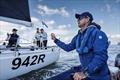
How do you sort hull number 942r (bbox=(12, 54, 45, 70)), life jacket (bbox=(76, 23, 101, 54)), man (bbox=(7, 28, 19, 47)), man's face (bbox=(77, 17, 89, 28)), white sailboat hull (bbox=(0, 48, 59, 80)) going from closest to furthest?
life jacket (bbox=(76, 23, 101, 54)) < man's face (bbox=(77, 17, 89, 28)) < white sailboat hull (bbox=(0, 48, 59, 80)) < hull number 942r (bbox=(12, 54, 45, 70)) < man (bbox=(7, 28, 19, 47))

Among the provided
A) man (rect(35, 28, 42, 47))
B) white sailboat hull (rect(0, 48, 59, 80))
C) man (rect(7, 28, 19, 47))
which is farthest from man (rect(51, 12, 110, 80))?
man (rect(35, 28, 42, 47))

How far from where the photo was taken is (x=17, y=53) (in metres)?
12.3

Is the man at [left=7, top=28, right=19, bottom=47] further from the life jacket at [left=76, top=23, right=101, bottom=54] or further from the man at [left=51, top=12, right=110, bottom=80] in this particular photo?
the life jacket at [left=76, top=23, right=101, bottom=54]

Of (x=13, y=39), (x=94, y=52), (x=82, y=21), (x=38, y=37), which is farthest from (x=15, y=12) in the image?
(x=94, y=52)

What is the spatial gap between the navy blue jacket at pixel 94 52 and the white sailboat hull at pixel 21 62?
8415 millimetres

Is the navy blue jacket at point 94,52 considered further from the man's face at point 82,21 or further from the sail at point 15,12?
the sail at point 15,12

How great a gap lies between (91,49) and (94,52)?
107 mm

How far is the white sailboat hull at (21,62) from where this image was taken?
11.6 metres

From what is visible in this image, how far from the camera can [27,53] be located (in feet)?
43.8

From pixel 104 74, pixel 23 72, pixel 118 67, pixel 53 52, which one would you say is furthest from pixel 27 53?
pixel 104 74

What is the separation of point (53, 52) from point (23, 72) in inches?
200

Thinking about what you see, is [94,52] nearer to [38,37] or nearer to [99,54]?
[99,54]

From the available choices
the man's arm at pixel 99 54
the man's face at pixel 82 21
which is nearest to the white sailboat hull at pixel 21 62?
the man's face at pixel 82 21

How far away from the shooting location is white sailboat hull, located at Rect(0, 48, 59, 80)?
1164 centimetres
